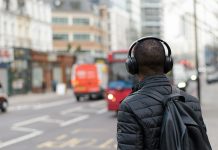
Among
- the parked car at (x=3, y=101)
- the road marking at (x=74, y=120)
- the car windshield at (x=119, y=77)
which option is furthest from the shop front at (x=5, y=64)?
the car windshield at (x=119, y=77)

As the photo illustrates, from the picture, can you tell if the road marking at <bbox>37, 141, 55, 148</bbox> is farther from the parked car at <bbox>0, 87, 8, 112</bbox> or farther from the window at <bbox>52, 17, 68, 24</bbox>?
the window at <bbox>52, 17, 68, 24</bbox>

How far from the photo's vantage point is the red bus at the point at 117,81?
25.4m

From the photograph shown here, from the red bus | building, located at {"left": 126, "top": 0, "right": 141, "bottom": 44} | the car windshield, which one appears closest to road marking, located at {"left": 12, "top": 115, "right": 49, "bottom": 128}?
the red bus

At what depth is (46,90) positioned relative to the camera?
6812 centimetres

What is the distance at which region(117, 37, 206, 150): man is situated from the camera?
3385 mm

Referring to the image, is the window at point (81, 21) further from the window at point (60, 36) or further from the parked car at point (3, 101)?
the parked car at point (3, 101)

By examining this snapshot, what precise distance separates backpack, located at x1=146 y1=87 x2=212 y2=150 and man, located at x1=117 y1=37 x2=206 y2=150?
0.06m

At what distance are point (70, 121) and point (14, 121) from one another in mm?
2435

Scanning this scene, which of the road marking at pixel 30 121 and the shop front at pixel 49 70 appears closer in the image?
the road marking at pixel 30 121

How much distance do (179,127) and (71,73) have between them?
76.1 m

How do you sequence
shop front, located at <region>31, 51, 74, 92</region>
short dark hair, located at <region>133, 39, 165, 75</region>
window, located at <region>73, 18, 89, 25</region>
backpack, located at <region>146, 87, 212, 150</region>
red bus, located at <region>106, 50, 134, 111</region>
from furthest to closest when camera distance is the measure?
window, located at <region>73, 18, 89, 25</region> → shop front, located at <region>31, 51, 74, 92</region> → red bus, located at <region>106, 50, 134, 111</region> → short dark hair, located at <region>133, 39, 165, 75</region> → backpack, located at <region>146, 87, 212, 150</region>

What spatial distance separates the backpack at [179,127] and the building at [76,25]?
109914mm

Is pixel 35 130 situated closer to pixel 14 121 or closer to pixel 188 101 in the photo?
pixel 14 121

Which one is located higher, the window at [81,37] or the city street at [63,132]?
the window at [81,37]
